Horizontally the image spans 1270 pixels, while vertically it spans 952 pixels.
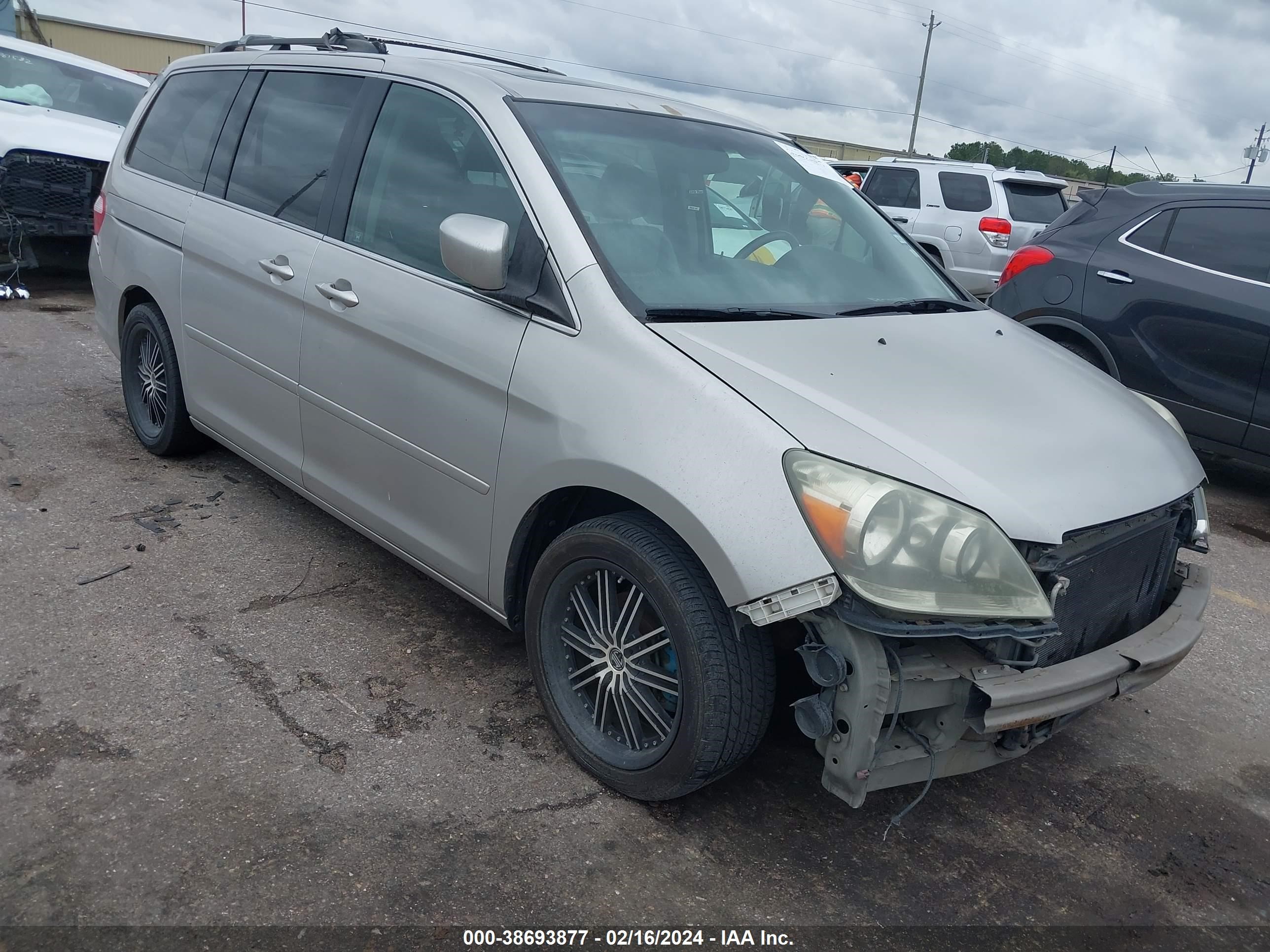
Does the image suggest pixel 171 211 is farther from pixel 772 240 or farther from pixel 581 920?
pixel 581 920

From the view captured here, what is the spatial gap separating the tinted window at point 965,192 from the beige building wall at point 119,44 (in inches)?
1162

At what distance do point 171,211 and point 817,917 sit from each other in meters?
3.79

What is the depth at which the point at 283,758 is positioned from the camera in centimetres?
280

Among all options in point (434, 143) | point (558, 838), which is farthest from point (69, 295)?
point (558, 838)

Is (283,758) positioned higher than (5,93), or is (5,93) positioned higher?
(5,93)

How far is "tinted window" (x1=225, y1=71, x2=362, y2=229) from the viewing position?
364cm

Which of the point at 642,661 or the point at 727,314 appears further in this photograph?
the point at 727,314

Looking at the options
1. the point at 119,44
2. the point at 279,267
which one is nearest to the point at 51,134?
the point at 279,267

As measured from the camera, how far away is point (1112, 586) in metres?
2.66

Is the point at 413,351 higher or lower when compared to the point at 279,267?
lower

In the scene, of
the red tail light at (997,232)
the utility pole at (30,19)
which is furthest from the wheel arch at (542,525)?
the utility pole at (30,19)

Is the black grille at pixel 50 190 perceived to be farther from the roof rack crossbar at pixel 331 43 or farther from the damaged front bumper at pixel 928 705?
the damaged front bumper at pixel 928 705

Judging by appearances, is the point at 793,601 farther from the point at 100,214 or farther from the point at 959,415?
the point at 100,214

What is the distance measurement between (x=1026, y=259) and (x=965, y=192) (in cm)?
577
